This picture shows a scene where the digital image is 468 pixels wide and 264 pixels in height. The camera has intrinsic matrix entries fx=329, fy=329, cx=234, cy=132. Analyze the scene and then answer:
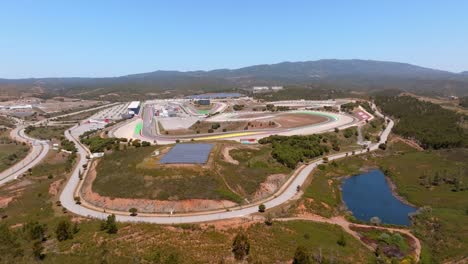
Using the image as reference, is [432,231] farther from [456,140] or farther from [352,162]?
[456,140]

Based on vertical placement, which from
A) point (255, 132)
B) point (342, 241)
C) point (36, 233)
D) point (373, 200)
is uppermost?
point (36, 233)

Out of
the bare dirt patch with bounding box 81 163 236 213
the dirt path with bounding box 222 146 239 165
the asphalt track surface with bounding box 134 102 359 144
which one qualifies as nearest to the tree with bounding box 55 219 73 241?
the bare dirt patch with bounding box 81 163 236 213

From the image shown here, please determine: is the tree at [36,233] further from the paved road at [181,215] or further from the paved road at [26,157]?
the paved road at [26,157]

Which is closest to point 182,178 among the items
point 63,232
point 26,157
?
point 63,232

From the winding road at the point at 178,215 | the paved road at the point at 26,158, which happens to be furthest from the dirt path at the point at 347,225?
the paved road at the point at 26,158

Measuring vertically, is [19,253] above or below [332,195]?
above

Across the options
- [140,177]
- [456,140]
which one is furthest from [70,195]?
[456,140]

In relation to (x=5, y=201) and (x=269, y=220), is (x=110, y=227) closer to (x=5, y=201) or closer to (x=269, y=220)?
(x=269, y=220)
